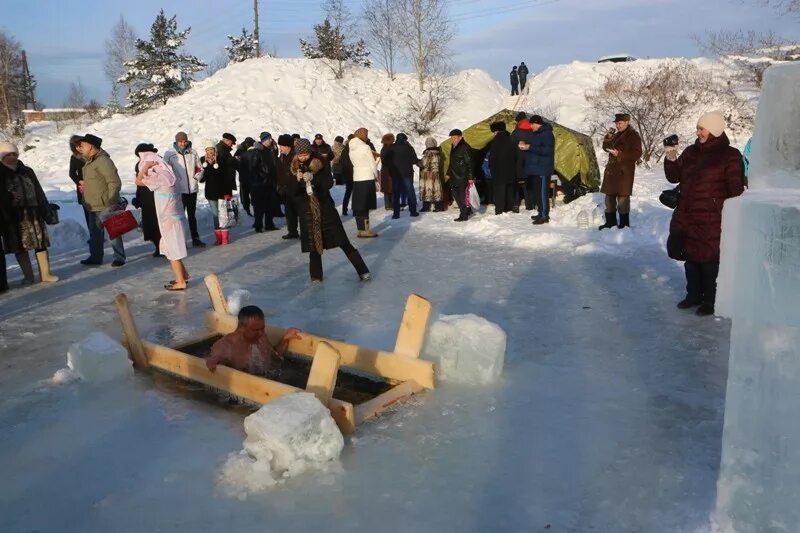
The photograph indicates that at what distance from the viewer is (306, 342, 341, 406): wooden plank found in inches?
140

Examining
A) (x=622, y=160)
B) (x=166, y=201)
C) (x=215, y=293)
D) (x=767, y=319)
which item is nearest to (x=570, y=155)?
(x=622, y=160)

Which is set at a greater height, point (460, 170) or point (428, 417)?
point (460, 170)

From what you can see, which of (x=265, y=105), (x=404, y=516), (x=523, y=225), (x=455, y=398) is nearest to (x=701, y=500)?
(x=404, y=516)

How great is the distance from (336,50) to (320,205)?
33.0 meters

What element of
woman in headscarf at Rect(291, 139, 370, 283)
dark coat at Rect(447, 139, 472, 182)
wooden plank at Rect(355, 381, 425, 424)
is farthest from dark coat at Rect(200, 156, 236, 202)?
wooden plank at Rect(355, 381, 425, 424)

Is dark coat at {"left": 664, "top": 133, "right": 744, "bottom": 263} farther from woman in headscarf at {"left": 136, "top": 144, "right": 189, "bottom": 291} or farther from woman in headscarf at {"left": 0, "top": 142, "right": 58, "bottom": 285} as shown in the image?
woman in headscarf at {"left": 0, "top": 142, "right": 58, "bottom": 285}

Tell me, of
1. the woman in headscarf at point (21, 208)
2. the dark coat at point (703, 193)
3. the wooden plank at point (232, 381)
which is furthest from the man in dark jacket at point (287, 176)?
the dark coat at point (703, 193)

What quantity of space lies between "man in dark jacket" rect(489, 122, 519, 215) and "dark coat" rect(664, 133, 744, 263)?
6.09 meters

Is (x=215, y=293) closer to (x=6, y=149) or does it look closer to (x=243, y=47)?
(x=6, y=149)

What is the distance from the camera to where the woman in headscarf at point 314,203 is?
683 centimetres

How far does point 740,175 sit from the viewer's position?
5.07 m

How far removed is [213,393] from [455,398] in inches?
62.3

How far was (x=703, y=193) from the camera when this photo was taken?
5.25 m

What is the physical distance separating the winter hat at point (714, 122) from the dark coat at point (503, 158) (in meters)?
6.61
